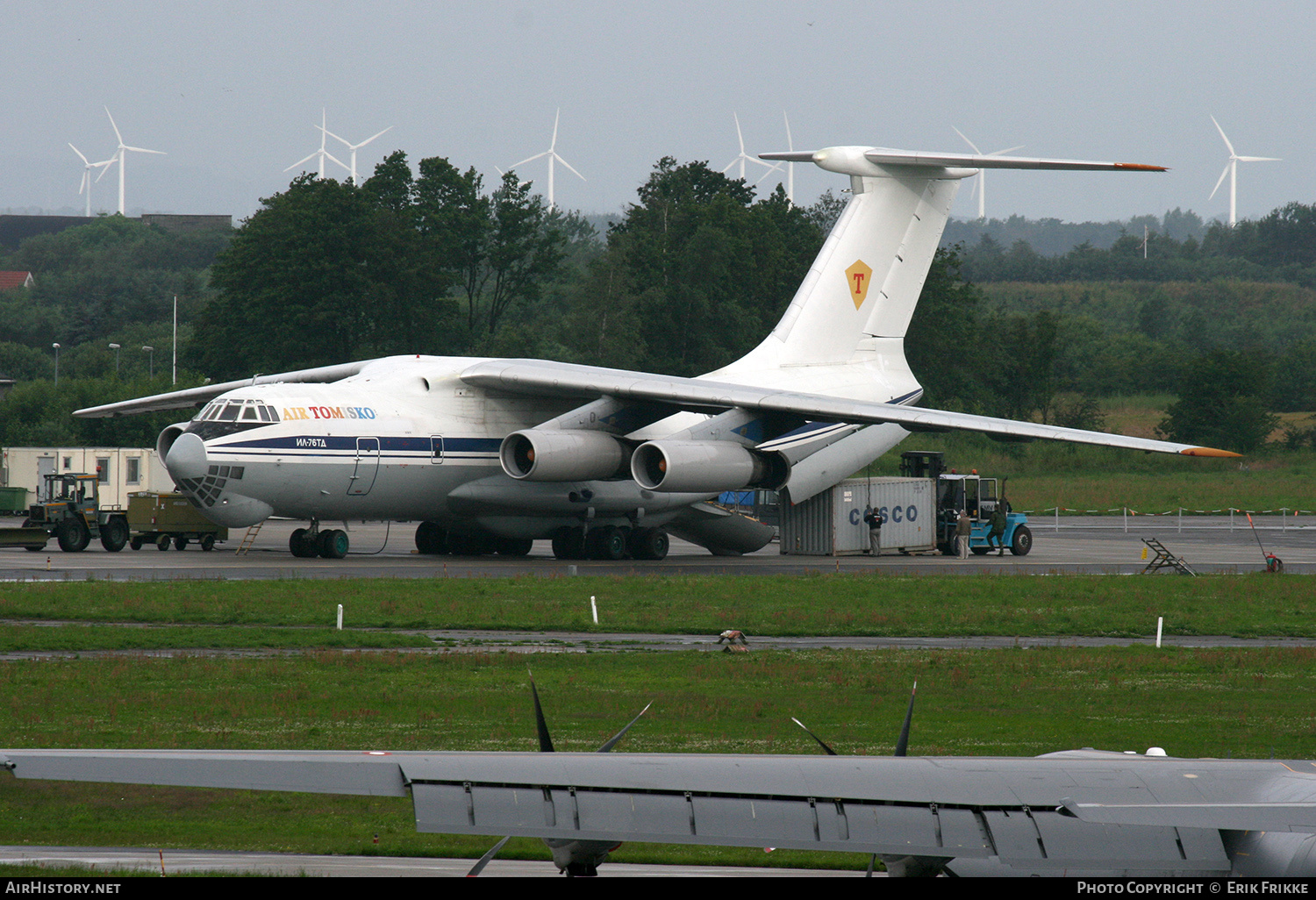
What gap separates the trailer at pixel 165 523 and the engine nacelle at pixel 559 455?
7539mm

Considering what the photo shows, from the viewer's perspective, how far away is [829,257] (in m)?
34.1

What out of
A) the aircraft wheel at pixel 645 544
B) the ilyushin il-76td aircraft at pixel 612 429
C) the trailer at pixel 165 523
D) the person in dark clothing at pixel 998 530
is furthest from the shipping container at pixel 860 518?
the trailer at pixel 165 523

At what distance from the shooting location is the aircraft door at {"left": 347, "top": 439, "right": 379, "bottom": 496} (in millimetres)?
28484

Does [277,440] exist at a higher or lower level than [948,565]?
higher

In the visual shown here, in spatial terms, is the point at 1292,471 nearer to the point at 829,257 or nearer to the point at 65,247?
the point at 829,257

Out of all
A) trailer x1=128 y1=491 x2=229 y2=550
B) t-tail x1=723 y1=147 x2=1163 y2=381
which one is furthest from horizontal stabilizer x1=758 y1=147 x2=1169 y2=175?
trailer x1=128 y1=491 x2=229 y2=550

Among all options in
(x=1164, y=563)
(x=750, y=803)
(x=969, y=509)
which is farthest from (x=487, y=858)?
(x=969, y=509)

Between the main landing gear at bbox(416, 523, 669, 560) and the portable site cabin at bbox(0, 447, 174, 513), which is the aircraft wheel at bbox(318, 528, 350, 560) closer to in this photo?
the main landing gear at bbox(416, 523, 669, 560)

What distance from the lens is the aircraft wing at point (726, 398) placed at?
1092 inches

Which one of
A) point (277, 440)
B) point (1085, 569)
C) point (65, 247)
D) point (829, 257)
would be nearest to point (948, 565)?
point (1085, 569)

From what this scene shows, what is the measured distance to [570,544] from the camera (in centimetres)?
3166

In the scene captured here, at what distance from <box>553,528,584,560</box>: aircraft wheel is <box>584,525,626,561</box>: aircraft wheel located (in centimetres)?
13

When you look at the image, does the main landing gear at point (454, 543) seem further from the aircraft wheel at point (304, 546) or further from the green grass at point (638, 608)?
the green grass at point (638, 608)
